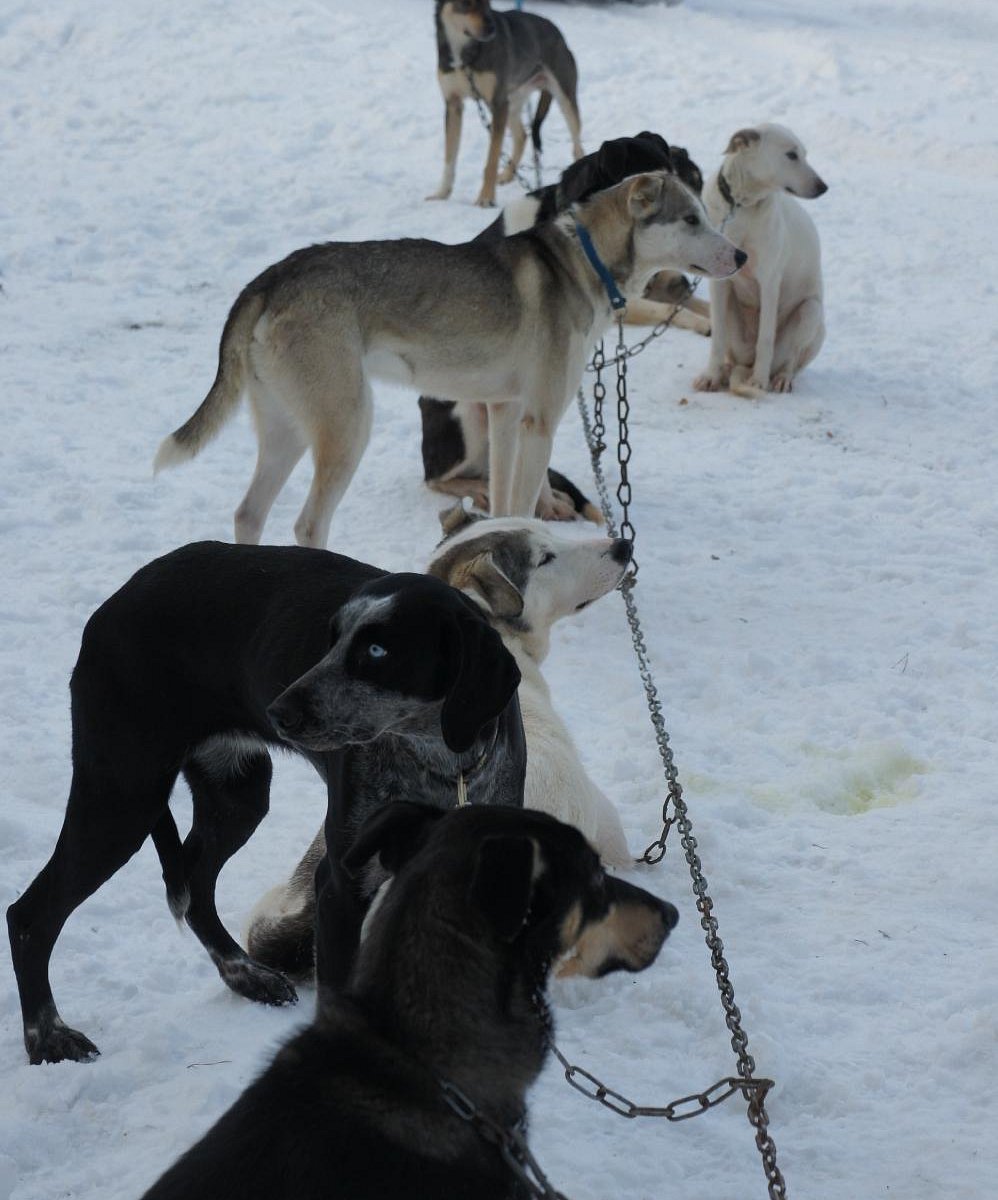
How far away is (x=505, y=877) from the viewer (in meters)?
2.39

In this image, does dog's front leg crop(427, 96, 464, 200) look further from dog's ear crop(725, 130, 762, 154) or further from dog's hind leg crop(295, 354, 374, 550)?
dog's hind leg crop(295, 354, 374, 550)

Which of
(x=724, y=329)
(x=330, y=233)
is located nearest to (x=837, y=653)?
(x=724, y=329)

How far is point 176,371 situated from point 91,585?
3.52m

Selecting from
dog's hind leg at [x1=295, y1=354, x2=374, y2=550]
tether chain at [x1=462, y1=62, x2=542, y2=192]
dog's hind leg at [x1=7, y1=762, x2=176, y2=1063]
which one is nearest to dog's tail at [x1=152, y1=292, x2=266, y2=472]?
dog's hind leg at [x1=295, y1=354, x2=374, y2=550]

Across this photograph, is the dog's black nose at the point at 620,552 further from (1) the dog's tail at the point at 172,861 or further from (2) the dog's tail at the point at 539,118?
(2) the dog's tail at the point at 539,118

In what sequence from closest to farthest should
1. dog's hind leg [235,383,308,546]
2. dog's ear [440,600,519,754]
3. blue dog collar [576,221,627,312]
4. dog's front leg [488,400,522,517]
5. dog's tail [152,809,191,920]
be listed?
1. dog's ear [440,600,519,754]
2. dog's tail [152,809,191,920]
3. dog's hind leg [235,383,308,546]
4. blue dog collar [576,221,627,312]
5. dog's front leg [488,400,522,517]

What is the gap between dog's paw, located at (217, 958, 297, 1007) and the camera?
3938 mm

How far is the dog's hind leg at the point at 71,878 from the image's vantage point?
363cm

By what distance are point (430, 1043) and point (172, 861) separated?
1.65 metres

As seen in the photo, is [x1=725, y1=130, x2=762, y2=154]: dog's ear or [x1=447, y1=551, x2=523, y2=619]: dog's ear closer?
[x1=447, y1=551, x2=523, y2=619]: dog's ear

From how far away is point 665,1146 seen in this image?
340 cm

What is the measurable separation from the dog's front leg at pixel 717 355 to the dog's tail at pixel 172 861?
23.2 feet

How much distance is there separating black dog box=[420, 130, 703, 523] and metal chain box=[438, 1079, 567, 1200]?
5.63 m

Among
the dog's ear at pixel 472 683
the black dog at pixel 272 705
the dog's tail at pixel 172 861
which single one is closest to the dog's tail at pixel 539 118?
the black dog at pixel 272 705
